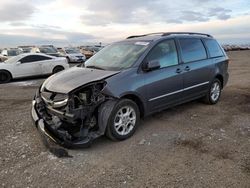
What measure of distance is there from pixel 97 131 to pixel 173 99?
1.91 metres

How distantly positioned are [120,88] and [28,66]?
31.6 ft

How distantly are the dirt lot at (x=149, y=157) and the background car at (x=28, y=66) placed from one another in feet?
23.7

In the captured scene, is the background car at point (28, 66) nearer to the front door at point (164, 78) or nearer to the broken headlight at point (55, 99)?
the broken headlight at point (55, 99)

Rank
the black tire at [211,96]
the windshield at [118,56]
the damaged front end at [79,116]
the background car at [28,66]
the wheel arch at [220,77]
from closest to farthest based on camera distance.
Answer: the damaged front end at [79,116]
the windshield at [118,56]
the black tire at [211,96]
the wheel arch at [220,77]
the background car at [28,66]

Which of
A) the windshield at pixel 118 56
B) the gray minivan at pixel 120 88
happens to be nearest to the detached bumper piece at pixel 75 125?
the gray minivan at pixel 120 88

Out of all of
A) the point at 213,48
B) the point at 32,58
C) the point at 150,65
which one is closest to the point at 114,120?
the point at 150,65

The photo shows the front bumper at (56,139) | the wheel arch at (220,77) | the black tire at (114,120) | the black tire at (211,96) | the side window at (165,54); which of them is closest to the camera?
the front bumper at (56,139)

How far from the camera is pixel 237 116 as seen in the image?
5.77 m

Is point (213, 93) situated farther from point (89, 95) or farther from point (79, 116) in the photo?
point (79, 116)

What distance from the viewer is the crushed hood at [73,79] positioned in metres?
4.20

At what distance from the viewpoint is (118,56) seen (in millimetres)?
5188

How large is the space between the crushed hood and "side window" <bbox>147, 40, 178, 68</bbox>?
950 millimetres

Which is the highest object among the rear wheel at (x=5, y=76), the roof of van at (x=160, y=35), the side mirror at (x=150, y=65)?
the roof of van at (x=160, y=35)

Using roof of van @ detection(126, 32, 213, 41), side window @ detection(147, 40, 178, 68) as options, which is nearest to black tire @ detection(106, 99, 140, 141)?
side window @ detection(147, 40, 178, 68)
